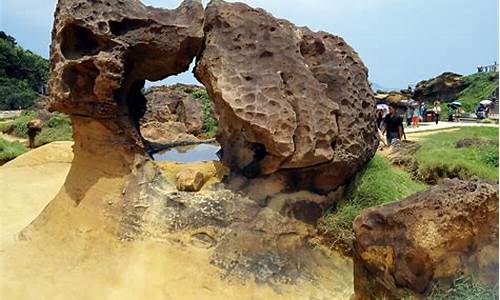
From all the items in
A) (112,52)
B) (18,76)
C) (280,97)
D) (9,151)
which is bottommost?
(9,151)

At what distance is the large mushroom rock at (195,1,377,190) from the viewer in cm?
471

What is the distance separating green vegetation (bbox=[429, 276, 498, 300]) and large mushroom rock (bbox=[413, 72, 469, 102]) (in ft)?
88.1

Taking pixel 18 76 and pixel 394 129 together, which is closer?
pixel 394 129

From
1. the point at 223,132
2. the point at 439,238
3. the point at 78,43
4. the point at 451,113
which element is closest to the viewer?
the point at 439,238

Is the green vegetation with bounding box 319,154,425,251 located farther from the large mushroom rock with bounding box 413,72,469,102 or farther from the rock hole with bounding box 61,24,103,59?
the large mushroom rock with bounding box 413,72,469,102

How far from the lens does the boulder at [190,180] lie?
4977 millimetres

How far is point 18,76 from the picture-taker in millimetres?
33125

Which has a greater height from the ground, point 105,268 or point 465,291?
point 465,291

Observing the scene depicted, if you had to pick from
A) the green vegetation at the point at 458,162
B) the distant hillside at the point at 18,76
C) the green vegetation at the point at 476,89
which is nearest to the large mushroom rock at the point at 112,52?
the green vegetation at the point at 458,162

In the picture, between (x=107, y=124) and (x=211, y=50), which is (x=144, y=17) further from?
(x=107, y=124)

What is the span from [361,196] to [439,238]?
188 cm

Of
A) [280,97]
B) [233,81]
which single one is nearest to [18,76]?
[233,81]

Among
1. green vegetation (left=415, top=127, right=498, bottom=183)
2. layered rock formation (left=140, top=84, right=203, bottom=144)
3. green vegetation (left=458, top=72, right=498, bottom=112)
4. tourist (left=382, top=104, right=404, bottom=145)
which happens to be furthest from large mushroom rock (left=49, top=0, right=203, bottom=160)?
green vegetation (left=458, top=72, right=498, bottom=112)

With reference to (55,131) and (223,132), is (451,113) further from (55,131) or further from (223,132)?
(223,132)
